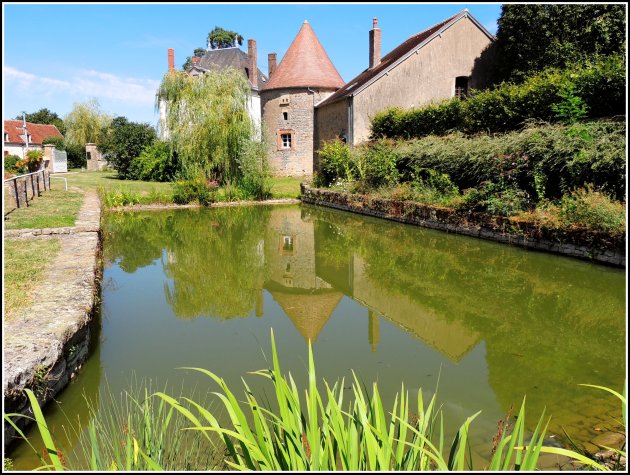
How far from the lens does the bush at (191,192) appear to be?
19250 mm

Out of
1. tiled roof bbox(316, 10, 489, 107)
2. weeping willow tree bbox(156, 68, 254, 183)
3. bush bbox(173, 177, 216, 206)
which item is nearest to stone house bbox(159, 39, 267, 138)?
tiled roof bbox(316, 10, 489, 107)

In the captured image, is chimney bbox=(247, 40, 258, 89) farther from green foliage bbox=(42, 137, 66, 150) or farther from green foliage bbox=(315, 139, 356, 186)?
green foliage bbox=(315, 139, 356, 186)

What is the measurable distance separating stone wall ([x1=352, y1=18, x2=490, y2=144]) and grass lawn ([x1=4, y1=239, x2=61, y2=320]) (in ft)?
58.6

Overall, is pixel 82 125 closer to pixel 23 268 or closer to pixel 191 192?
pixel 191 192

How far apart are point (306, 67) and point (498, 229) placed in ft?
65.9

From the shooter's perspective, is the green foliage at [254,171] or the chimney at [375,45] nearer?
the green foliage at [254,171]

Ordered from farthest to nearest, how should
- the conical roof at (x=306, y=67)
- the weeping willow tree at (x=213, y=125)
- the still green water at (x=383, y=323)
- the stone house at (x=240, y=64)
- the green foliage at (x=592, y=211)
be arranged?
the stone house at (x=240, y=64)
the conical roof at (x=306, y=67)
the weeping willow tree at (x=213, y=125)
the green foliage at (x=592, y=211)
the still green water at (x=383, y=323)

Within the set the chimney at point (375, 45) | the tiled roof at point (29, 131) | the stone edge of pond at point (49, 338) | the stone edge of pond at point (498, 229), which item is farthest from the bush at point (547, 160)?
the tiled roof at point (29, 131)

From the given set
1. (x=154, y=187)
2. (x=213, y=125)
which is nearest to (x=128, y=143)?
(x=154, y=187)

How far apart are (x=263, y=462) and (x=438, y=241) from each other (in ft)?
33.0

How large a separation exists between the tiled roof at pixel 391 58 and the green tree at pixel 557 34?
351 cm

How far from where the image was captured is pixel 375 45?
25.9 meters

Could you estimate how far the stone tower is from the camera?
2789cm

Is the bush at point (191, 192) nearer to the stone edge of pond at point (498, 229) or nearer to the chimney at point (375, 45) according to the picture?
the stone edge of pond at point (498, 229)
